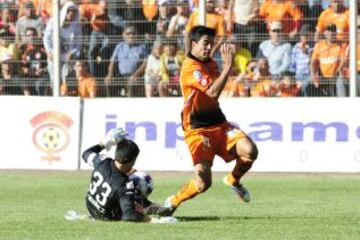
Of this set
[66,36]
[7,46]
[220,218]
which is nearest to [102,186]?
[220,218]

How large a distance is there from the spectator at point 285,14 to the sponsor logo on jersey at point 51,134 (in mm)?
4438

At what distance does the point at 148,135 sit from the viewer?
21.0 meters

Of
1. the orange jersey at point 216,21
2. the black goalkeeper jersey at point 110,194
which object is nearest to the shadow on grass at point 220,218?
the black goalkeeper jersey at point 110,194

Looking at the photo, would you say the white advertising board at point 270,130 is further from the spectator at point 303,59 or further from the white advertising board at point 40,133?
the spectator at point 303,59

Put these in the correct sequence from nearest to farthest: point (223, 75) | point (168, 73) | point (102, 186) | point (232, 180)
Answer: point (102, 186) → point (223, 75) → point (232, 180) → point (168, 73)

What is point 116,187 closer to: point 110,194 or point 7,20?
point 110,194

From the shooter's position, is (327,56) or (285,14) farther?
(285,14)

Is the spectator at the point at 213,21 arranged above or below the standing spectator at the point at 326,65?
above

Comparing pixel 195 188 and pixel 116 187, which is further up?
pixel 116 187

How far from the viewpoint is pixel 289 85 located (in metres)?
20.8

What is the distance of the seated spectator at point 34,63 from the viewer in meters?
22.1

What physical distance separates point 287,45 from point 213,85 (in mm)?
9079

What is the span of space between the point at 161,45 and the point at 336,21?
3495 mm

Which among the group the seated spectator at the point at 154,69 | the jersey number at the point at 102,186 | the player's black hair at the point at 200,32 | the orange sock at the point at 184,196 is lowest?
the orange sock at the point at 184,196
